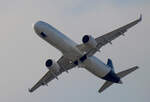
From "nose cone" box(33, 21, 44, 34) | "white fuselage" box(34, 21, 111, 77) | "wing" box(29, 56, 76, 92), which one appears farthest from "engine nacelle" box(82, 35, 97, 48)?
"wing" box(29, 56, 76, 92)

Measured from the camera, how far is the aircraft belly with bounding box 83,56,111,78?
73.4 meters

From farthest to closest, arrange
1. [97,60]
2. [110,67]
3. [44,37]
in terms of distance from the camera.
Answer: [110,67] → [97,60] → [44,37]

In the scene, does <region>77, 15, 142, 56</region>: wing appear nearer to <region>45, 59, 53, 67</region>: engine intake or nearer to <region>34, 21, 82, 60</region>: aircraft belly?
<region>34, 21, 82, 60</region>: aircraft belly

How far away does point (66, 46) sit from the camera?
7038 centimetres

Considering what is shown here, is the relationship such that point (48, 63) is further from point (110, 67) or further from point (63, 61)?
point (110, 67)

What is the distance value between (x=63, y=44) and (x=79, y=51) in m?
3.00

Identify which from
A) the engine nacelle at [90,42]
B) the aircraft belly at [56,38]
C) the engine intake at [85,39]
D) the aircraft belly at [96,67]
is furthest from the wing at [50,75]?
the engine nacelle at [90,42]

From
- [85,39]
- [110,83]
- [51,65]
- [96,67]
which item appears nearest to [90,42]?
[85,39]

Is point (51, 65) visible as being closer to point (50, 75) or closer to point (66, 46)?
point (66, 46)

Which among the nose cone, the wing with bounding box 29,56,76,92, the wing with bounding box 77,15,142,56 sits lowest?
the wing with bounding box 29,56,76,92

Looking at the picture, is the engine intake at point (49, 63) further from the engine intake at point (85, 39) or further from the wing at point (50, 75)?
the engine intake at point (85, 39)

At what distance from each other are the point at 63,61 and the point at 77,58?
12.9 ft

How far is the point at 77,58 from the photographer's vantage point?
72.8 metres

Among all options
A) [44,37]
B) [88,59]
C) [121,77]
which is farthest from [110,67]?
[44,37]
